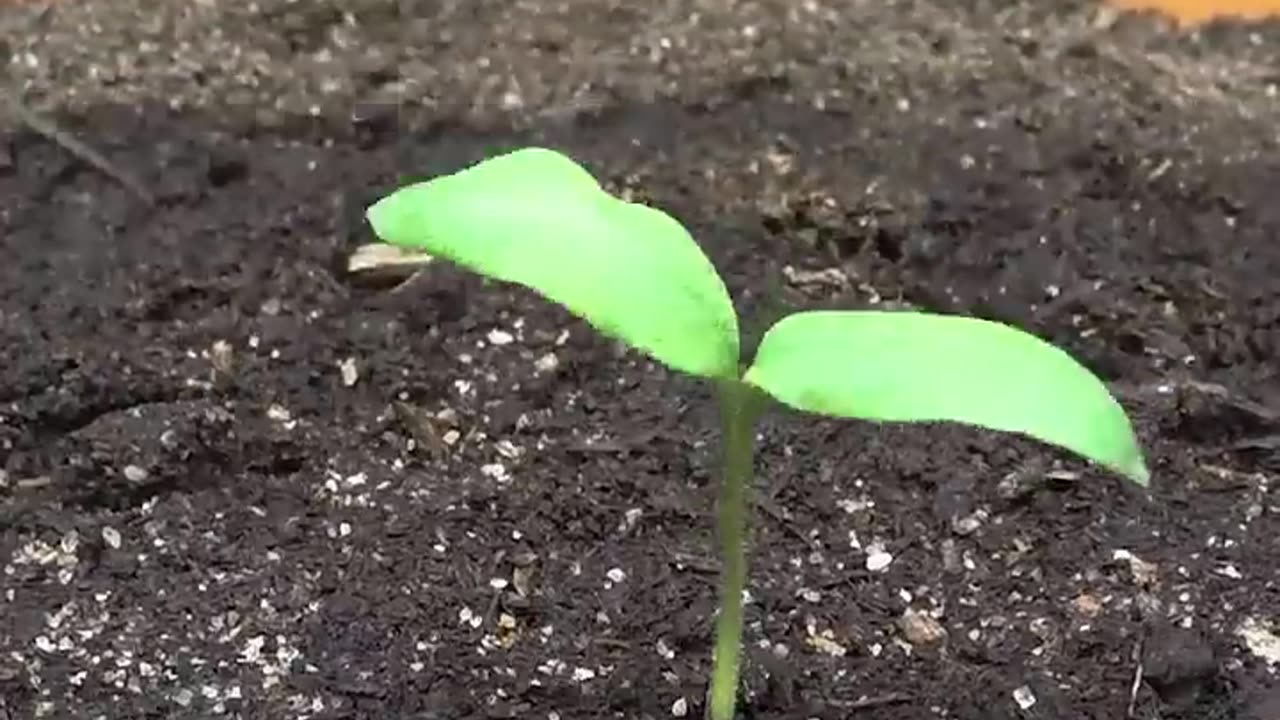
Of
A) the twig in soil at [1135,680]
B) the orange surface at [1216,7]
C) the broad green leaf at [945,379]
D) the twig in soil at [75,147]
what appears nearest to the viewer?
the broad green leaf at [945,379]

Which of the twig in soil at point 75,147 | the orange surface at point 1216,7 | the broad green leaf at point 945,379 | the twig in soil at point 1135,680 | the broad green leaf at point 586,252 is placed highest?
the orange surface at point 1216,7

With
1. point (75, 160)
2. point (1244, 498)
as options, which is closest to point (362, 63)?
point (75, 160)

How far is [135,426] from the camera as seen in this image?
89 centimetres

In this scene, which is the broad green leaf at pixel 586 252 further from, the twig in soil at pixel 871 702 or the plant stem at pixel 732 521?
the twig in soil at pixel 871 702

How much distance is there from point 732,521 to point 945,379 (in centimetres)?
13

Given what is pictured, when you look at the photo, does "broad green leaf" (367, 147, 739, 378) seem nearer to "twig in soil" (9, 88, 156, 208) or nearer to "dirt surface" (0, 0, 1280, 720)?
"dirt surface" (0, 0, 1280, 720)

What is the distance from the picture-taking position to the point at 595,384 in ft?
3.11

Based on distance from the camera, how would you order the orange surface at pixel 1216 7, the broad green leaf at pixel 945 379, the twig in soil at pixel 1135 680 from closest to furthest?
the broad green leaf at pixel 945 379 → the twig in soil at pixel 1135 680 → the orange surface at pixel 1216 7

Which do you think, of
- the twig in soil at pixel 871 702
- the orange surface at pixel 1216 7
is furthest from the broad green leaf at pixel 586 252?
the orange surface at pixel 1216 7

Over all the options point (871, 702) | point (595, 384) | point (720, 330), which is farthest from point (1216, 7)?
point (720, 330)

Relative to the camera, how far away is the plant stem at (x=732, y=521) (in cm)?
62

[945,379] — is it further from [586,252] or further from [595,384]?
[595,384]

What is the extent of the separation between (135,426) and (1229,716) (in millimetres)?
535

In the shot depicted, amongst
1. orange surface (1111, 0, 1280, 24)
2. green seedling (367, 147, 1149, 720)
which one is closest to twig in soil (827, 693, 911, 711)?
green seedling (367, 147, 1149, 720)
